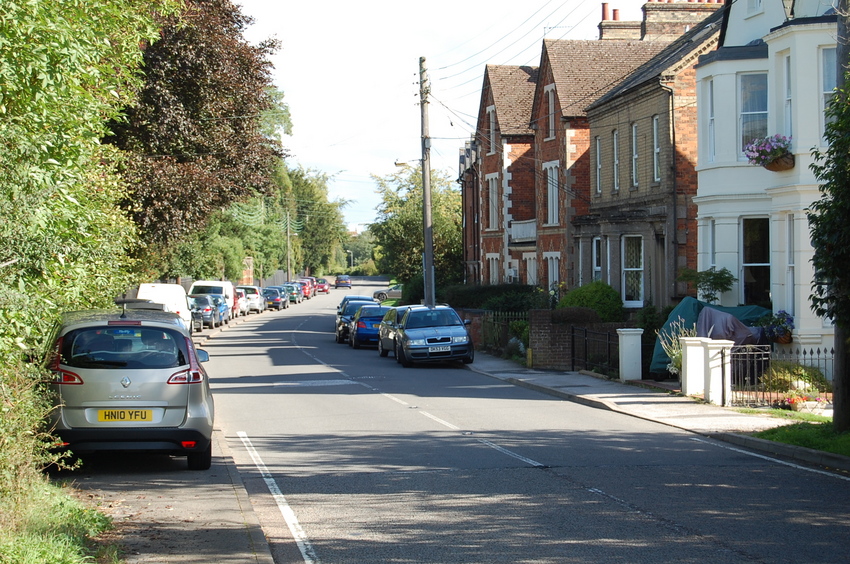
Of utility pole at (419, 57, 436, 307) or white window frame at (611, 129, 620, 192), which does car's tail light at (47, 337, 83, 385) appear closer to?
white window frame at (611, 129, 620, 192)

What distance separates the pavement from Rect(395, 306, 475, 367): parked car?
2.33 ft

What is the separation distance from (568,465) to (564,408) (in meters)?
5.98

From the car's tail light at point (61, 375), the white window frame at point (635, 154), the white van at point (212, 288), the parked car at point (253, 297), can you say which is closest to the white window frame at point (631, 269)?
the white window frame at point (635, 154)

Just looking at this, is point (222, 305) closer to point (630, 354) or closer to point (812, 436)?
point (630, 354)

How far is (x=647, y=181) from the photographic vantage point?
93.9ft

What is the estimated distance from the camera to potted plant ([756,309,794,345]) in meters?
18.8

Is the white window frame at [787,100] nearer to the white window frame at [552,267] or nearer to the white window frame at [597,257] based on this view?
the white window frame at [597,257]

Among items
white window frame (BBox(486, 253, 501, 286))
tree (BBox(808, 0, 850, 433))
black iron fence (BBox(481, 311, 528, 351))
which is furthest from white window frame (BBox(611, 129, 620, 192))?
tree (BBox(808, 0, 850, 433))

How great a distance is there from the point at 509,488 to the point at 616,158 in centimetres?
2324

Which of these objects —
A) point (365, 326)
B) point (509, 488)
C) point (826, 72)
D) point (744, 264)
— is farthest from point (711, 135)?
point (365, 326)

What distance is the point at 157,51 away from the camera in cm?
2748

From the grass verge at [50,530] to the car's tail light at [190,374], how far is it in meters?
2.42

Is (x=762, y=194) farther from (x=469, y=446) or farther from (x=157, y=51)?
(x=157, y=51)

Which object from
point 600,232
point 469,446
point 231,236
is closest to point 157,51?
point 600,232
